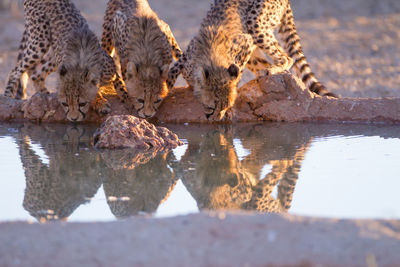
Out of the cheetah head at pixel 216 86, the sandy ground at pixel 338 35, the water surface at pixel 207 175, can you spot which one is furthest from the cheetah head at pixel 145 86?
the sandy ground at pixel 338 35

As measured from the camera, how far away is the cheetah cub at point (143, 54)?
22.8ft

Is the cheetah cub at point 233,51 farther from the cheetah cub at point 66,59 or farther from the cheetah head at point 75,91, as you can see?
the cheetah head at point 75,91

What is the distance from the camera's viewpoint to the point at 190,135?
20.8 feet

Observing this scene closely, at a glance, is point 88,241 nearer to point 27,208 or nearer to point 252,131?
point 27,208

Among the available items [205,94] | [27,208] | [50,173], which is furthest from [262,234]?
[205,94]

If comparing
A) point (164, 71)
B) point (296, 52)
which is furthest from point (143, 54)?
point (296, 52)

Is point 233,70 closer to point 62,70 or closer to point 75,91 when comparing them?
point 75,91

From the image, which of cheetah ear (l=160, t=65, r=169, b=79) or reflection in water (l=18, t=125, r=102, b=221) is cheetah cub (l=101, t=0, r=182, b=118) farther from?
reflection in water (l=18, t=125, r=102, b=221)

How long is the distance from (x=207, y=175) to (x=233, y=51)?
2.60 m

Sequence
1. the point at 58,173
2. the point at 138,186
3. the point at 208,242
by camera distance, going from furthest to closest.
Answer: the point at 58,173 → the point at 138,186 → the point at 208,242

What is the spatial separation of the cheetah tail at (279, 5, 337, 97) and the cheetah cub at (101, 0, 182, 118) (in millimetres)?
1492

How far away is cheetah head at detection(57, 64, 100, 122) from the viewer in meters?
6.82

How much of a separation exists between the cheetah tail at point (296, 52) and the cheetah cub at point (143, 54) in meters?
1.49

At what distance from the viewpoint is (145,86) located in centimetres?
694
